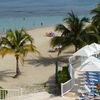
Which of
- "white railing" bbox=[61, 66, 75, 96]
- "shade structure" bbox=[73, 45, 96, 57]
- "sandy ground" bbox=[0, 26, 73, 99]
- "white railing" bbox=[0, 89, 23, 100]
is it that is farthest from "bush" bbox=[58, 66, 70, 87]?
"sandy ground" bbox=[0, 26, 73, 99]

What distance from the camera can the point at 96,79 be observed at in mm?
20969

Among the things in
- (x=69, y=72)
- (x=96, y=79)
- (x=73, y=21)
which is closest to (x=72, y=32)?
(x=73, y=21)

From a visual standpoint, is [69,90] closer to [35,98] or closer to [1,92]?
[35,98]

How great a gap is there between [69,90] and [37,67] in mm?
8963

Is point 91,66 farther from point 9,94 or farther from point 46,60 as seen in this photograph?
point 46,60

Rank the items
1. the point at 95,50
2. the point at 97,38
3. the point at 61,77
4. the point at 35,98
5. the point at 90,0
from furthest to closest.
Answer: the point at 90,0 < the point at 97,38 < the point at 95,50 < the point at 61,77 < the point at 35,98

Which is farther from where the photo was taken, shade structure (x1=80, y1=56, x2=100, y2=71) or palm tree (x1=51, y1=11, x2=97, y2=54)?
palm tree (x1=51, y1=11, x2=97, y2=54)

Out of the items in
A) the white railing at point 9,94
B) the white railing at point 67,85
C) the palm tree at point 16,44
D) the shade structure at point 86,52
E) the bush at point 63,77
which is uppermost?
the palm tree at point 16,44

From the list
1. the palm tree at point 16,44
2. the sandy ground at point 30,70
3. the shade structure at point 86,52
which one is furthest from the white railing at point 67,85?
the palm tree at point 16,44

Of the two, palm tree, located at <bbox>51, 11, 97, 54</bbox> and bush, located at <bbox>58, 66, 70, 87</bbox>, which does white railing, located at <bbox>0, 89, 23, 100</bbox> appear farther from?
palm tree, located at <bbox>51, 11, 97, 54</bbox>

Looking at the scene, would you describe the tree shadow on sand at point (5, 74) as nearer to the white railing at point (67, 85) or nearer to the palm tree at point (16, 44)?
the palm tree at point (16, 44)

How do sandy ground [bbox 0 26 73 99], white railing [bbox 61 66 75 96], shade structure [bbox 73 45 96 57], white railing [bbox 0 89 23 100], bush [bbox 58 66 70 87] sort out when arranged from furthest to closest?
sandy ground [bbox 0 26 73 99], shade structure [bbox 73 45 96 57], bush [bbox 58 66 70 87], white railing [bbox 0 89 23 100], white railing [bbox 61 66 75 96]

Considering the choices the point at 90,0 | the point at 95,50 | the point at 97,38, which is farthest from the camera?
the point at 90,0

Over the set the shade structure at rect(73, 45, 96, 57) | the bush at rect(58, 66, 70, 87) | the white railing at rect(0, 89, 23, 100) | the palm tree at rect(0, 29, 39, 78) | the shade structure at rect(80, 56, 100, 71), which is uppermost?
the palm tree at rect(0, 29, 39, 78)
